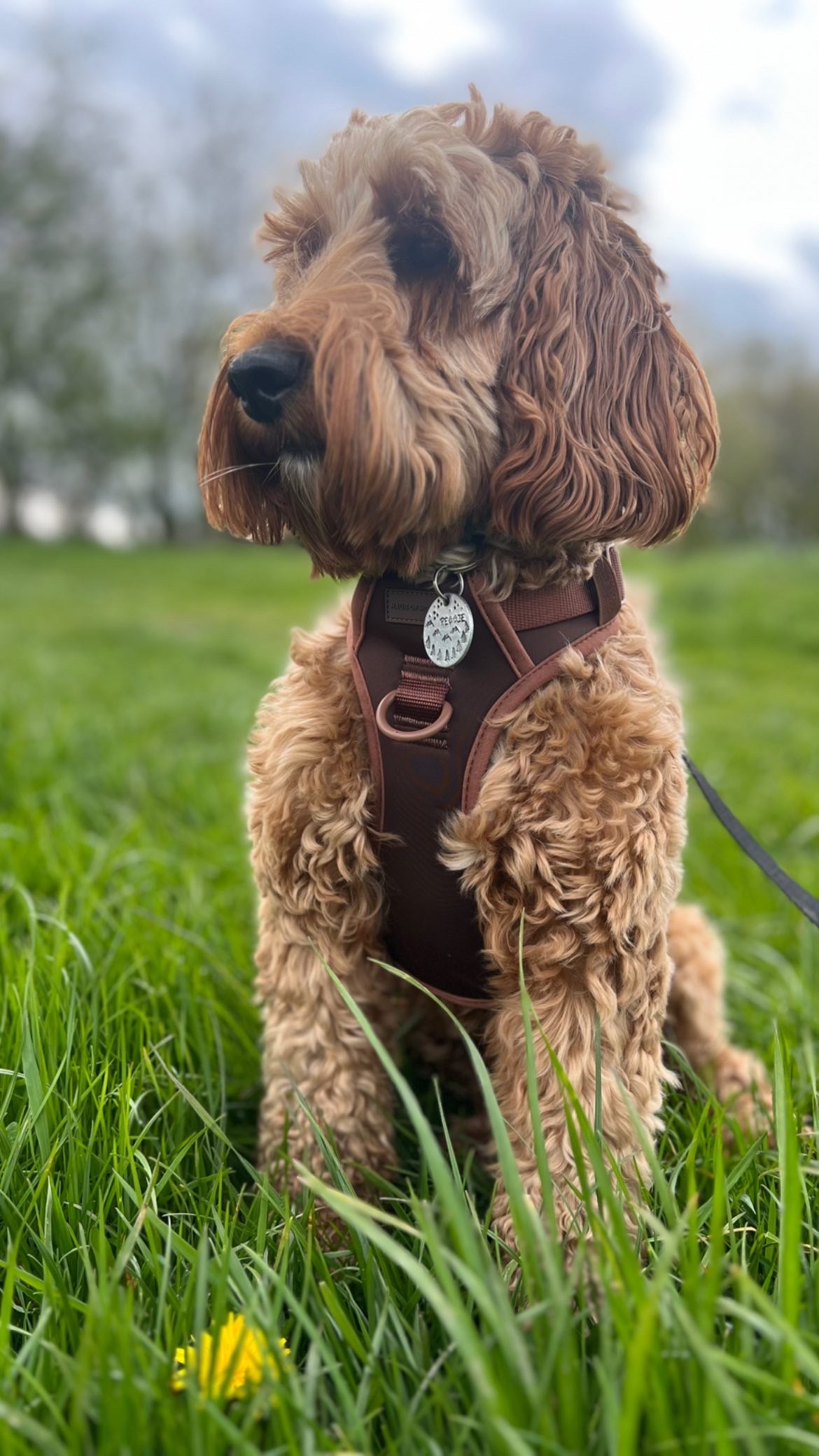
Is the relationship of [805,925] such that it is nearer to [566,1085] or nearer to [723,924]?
[723,924]

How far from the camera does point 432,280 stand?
6.91 ft

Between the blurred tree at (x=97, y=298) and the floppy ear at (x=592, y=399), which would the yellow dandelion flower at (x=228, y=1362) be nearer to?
the floppy ear at (x=592, y=399)

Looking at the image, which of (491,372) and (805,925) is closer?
(491,372)

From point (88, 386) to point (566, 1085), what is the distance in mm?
30767

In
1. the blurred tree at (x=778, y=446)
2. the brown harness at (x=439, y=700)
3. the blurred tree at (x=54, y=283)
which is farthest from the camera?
the blurred tree at (x=778, y=446)

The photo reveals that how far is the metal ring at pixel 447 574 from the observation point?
2156 mm

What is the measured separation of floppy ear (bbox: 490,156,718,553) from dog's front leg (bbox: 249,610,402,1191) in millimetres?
541

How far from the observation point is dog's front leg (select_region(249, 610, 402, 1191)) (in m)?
2.23

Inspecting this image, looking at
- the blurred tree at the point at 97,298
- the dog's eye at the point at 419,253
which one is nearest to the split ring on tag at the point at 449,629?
the dog's eye at the point at 419,253

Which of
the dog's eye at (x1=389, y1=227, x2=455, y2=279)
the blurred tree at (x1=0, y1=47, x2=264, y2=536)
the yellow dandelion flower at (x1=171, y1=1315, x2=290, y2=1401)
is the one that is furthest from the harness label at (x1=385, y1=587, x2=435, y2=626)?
the blurred tree at (x1=0, y1=47, x2=264, y2=536)

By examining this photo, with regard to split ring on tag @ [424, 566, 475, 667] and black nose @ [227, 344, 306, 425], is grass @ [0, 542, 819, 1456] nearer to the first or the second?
split ring on tag @ [424, 566, 475, 667]

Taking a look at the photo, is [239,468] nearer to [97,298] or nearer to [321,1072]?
[321,1072]

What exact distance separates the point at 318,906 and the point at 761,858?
109 cm

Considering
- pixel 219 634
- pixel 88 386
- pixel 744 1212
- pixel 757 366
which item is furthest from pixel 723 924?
pixel 757 366
